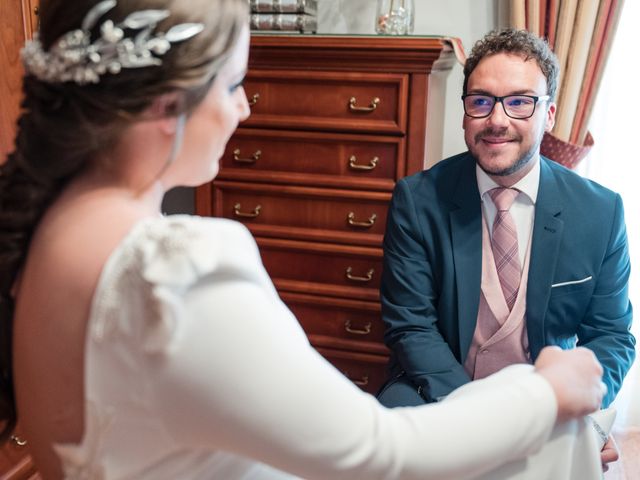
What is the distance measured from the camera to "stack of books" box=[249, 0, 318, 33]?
8.42 ft

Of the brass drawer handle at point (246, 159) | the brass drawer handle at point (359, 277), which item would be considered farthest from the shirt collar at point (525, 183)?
the brass drawer handle at point (246, 159)

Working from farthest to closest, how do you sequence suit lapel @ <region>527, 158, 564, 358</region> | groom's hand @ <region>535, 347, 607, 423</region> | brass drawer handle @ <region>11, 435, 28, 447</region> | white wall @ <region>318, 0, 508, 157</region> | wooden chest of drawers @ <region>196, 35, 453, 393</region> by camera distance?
white wall @ <region>318, 0, 508, 157</region>, wooden chest of drawers @ <region>196, 35, 453, 393</region>, brass drawer handle @ <region>11, 435, 28, 447</region>, suit lapel @ <region>527, 158, 564, 358</region>, groom's hand @ <region>535, 347, 607, 423</region>

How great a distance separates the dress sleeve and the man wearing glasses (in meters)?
1.18

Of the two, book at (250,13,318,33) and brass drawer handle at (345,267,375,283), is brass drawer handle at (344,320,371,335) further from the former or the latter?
book at (250,13,318,33)

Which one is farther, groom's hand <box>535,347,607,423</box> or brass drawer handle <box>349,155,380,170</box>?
brass drawer handle <box>349,155,380,170</box>

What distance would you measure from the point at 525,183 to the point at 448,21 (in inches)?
42.0

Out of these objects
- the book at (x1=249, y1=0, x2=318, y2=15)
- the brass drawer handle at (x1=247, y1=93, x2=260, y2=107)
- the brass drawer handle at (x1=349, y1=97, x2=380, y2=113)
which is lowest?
the brass drawer handle at (x1=247, y1=93, x2=260, y2=107)

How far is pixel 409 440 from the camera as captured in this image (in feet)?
2.49

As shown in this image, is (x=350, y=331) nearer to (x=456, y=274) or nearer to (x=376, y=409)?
(x=456, y=274)

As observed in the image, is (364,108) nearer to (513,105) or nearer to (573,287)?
(513,105)

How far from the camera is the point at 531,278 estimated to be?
6.49ft

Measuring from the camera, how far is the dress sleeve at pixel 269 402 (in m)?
0.68

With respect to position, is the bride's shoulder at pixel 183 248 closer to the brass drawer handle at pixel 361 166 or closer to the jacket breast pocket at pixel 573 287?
the jacket breast pocket at pixel 573 287

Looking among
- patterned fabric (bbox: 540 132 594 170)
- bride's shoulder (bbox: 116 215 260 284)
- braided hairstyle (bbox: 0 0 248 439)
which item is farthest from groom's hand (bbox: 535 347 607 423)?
patterned fabric (bbox: 540 132 594 170)
